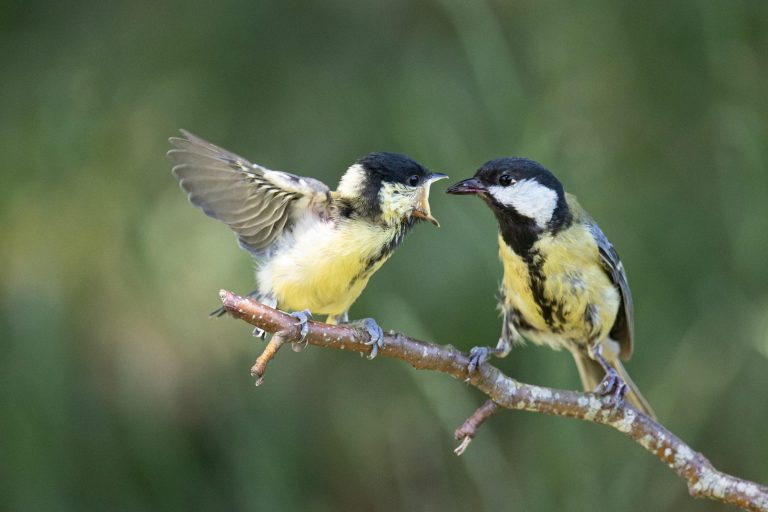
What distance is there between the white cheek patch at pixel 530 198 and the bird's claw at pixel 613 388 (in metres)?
0.45

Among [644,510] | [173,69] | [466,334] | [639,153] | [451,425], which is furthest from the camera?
[173,69]

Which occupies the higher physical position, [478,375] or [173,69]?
[173,69]

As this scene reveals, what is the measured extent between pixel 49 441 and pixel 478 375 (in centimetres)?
224

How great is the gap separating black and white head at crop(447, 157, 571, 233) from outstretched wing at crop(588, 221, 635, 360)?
0.81 feet

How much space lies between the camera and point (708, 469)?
2.10 meters

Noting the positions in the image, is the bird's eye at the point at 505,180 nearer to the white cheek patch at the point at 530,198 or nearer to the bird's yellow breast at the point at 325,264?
Result: the white cheek patch at the point at 530,198

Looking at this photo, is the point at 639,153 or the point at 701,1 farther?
the point at 639,153

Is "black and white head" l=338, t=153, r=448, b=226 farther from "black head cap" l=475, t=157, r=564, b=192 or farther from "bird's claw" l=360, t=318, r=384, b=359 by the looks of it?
"bird's claw" l=360, t=318, r=384, b=359

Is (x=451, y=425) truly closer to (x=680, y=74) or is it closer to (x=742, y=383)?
(x=742, y=383)

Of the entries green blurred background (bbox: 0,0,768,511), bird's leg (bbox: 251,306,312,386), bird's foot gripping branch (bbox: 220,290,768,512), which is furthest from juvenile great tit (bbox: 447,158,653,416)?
bird's leg (bbox: 251,306,312,386)

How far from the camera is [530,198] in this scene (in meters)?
2.60

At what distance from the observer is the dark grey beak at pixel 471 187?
2547 millimetres

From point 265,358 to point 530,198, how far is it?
1.12 metres

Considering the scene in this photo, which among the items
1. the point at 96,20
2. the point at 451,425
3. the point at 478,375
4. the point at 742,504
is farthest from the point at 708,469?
the point at 96,20
